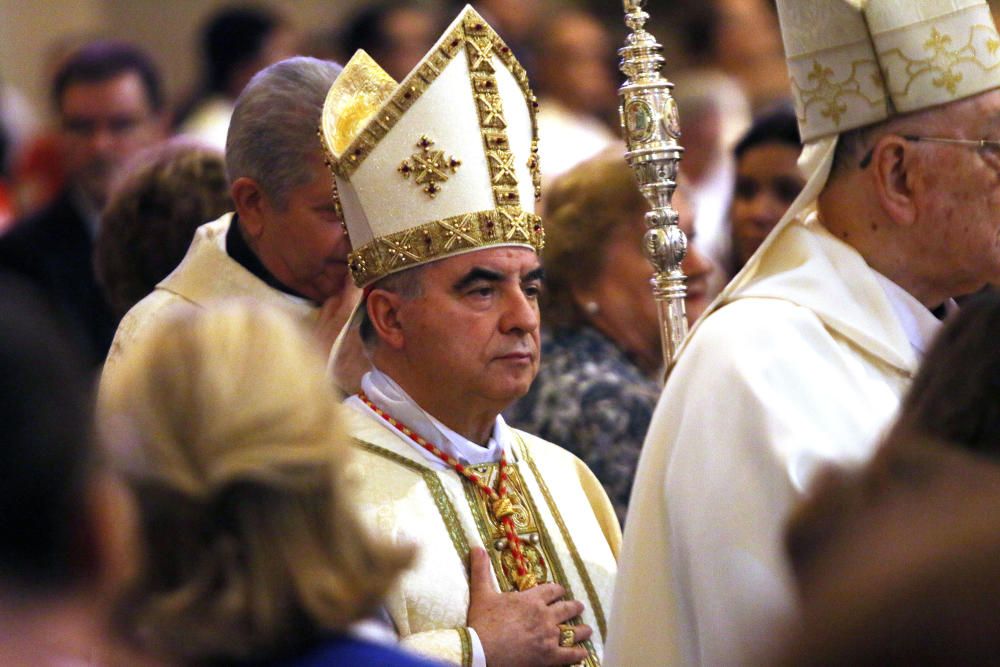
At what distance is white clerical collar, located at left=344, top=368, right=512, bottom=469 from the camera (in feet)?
13.6

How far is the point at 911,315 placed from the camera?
12.7 feet

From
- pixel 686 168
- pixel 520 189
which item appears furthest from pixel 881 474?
pixel 686 168

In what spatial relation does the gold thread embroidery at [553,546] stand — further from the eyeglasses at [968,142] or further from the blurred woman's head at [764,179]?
the blurred woman's head at [764,179]

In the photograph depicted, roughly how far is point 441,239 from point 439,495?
581 mm

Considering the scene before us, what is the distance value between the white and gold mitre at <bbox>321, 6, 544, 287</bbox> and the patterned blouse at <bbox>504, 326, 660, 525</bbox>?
975mm

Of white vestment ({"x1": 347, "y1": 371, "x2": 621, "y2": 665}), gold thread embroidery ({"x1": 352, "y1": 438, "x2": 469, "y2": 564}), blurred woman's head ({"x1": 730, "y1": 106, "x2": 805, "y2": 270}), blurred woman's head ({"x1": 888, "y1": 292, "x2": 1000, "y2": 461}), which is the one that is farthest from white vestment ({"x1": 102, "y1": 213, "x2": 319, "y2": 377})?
blurred woman's head ({"x1": 888, "y1": 292, "x2": 1000, "y2": 461})

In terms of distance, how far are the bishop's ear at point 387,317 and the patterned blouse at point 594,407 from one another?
3.51 feet

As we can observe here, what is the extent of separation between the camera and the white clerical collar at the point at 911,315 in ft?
12.7

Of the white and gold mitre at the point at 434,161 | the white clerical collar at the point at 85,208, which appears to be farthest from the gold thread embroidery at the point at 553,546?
the white clerical collar at the point at 85,208

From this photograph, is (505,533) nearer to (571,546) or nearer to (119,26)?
(571,546)

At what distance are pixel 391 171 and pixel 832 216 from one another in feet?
3.27

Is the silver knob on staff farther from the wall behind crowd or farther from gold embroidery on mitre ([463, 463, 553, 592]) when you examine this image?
the wall behind crowd

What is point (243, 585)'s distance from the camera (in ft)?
7.47

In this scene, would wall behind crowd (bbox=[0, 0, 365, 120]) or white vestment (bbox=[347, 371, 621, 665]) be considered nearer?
white vestment (bbox=[347, 371, 621, 665])
